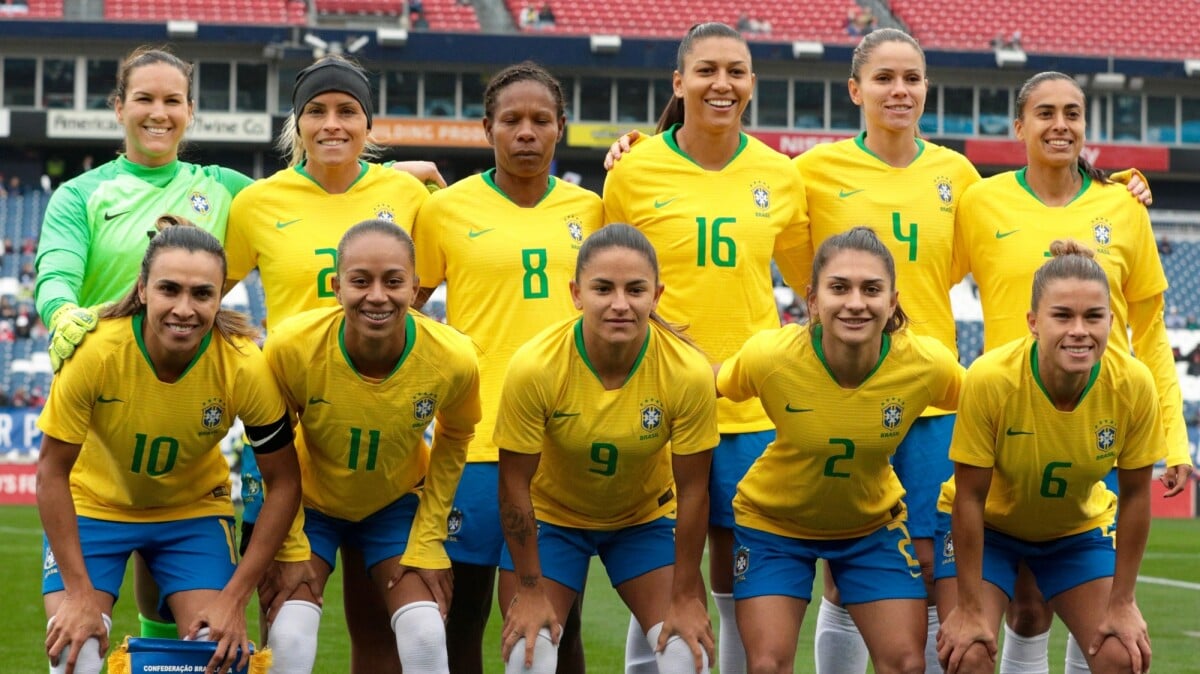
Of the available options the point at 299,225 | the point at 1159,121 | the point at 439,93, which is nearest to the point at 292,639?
the point at 299,225

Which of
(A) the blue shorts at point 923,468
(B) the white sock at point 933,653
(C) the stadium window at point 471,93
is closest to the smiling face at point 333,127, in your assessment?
(A) the blue shorts at point 923,468

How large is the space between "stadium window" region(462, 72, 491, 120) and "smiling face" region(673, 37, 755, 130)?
2285 cm

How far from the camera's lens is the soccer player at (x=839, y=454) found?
4172 millimetres

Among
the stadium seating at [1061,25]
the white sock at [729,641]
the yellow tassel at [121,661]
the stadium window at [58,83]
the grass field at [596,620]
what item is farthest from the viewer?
the stadium seating at [1061,25]

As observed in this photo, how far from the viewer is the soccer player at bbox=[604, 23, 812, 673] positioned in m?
4.66

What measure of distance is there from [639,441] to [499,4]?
27.6m

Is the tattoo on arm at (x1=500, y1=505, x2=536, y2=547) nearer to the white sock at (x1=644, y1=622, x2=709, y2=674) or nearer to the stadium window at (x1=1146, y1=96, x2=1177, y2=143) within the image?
the white sock at (x1=644, y1=622, x2=709, y2=674)

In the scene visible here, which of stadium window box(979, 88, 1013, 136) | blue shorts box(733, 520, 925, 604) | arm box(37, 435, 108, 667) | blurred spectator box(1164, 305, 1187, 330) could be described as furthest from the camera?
stadium window box(979, 88, 1013, 136)

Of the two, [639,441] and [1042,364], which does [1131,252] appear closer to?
[1042,364]

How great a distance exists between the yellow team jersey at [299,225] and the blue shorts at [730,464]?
1.31 m

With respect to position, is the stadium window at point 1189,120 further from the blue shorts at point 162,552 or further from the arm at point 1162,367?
the blue shorts at point 162,552

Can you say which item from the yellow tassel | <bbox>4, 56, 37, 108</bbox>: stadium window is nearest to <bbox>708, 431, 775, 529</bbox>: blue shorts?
the yellow tassel

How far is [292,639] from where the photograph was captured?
4.11 meters

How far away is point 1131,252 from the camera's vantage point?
4.83 m
